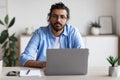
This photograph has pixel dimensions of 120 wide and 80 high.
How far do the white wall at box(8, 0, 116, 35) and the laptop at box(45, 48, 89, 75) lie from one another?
2.99 m

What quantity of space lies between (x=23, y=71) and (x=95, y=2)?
314cm

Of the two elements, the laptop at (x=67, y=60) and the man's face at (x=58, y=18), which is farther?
the man's face at (x=58, y=18)

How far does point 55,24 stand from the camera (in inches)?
105

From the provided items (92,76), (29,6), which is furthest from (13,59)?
(92,76)

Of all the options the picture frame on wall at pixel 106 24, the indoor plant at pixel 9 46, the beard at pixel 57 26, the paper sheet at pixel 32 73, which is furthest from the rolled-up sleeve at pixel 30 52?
the picture frame on wall at pixel 106 24

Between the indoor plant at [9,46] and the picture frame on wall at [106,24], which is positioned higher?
the picture frame on wall at [106,24]

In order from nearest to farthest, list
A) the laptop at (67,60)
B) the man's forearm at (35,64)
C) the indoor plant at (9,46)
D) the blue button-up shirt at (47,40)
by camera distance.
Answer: the laptop at (67,60) → the man's forearm at (35,64) → the blue button-up shirt at (47,40) → the indoor plant at (9,46)

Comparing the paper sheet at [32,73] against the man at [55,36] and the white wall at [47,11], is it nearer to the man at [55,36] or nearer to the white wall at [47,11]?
the man at [55,36]

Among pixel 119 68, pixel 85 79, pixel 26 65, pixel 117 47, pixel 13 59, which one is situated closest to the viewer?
pixel 85 79

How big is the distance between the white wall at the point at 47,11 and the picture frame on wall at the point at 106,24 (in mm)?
86

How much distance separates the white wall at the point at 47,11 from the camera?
190 inches

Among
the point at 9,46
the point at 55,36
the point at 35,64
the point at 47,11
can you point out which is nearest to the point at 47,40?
the point at 55,36

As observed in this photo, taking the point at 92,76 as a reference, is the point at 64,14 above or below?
above

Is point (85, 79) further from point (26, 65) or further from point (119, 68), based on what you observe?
point (26, 65)
